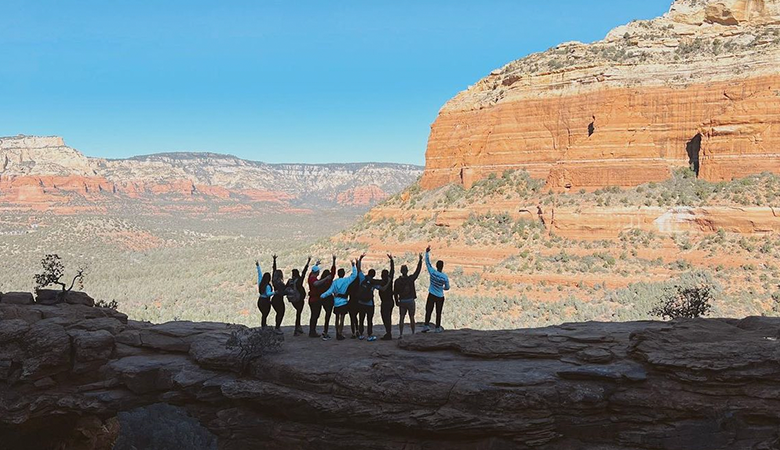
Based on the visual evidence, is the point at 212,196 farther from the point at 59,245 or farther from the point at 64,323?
the point at 64,323

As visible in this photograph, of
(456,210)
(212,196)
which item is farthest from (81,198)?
(456,210)

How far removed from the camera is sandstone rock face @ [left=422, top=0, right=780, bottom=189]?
3338 centimetres

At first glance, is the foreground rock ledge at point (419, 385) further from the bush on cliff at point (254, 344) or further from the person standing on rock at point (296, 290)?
the person standing on rock at point (296, 290)

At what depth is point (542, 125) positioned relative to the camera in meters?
41.0

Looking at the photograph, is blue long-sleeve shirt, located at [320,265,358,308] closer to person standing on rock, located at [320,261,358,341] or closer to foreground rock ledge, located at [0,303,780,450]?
person standing on rock, located at [320,261,358,341]

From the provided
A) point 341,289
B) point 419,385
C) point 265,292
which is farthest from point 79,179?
point 419,385

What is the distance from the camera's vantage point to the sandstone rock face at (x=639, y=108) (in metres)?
33.4

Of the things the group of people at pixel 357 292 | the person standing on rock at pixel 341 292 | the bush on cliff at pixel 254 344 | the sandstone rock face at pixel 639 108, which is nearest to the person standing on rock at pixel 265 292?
the group of people at pixel 357 292

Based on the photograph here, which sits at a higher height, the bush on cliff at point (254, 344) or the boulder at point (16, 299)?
the boulder at point (16, 299)

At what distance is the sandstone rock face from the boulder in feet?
106

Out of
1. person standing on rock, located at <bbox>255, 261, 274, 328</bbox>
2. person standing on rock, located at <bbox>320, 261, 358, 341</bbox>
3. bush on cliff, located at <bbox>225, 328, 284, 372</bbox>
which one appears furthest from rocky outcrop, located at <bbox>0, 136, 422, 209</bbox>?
person standing on rock, located at <bbox>320, 261, 358, 341</bbox>

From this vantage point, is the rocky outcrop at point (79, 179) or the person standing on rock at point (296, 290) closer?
the person standing on rock at point (296, 290)

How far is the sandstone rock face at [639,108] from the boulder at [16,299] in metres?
32.5

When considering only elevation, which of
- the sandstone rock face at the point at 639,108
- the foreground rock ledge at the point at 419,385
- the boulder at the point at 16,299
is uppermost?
the sandstone rock face at the point at 639,108
